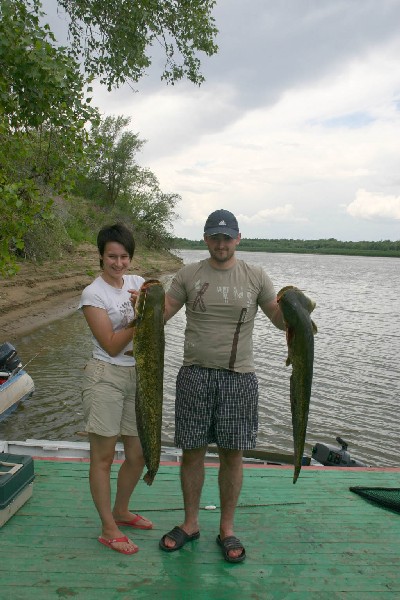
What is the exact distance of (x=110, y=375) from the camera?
3.44 meters

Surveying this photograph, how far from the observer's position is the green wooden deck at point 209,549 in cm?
325

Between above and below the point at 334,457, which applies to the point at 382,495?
above

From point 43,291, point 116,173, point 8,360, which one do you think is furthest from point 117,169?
point 8,360

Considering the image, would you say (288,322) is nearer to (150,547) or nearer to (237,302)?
(237,302)

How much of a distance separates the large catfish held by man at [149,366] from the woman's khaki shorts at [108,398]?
190 mm

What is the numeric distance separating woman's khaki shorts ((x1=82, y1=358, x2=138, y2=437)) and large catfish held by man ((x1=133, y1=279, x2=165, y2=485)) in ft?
0.62

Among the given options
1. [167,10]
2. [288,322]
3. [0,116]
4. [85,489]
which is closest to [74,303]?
[167,10]

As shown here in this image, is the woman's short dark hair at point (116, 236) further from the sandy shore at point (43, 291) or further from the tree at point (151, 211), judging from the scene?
the tree at point (151, 211)

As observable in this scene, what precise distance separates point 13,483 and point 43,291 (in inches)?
708

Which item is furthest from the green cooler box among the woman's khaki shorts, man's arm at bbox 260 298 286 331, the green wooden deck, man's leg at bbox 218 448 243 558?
man's arm at bbox 260 298 286 331

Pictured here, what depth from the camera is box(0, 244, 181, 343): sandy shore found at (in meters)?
17.1

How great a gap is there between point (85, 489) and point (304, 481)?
1956mm

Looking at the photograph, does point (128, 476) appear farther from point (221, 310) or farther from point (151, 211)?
point (151, 211)

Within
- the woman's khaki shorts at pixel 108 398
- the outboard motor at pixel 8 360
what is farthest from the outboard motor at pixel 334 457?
the outboard motor at pixel 8 360
